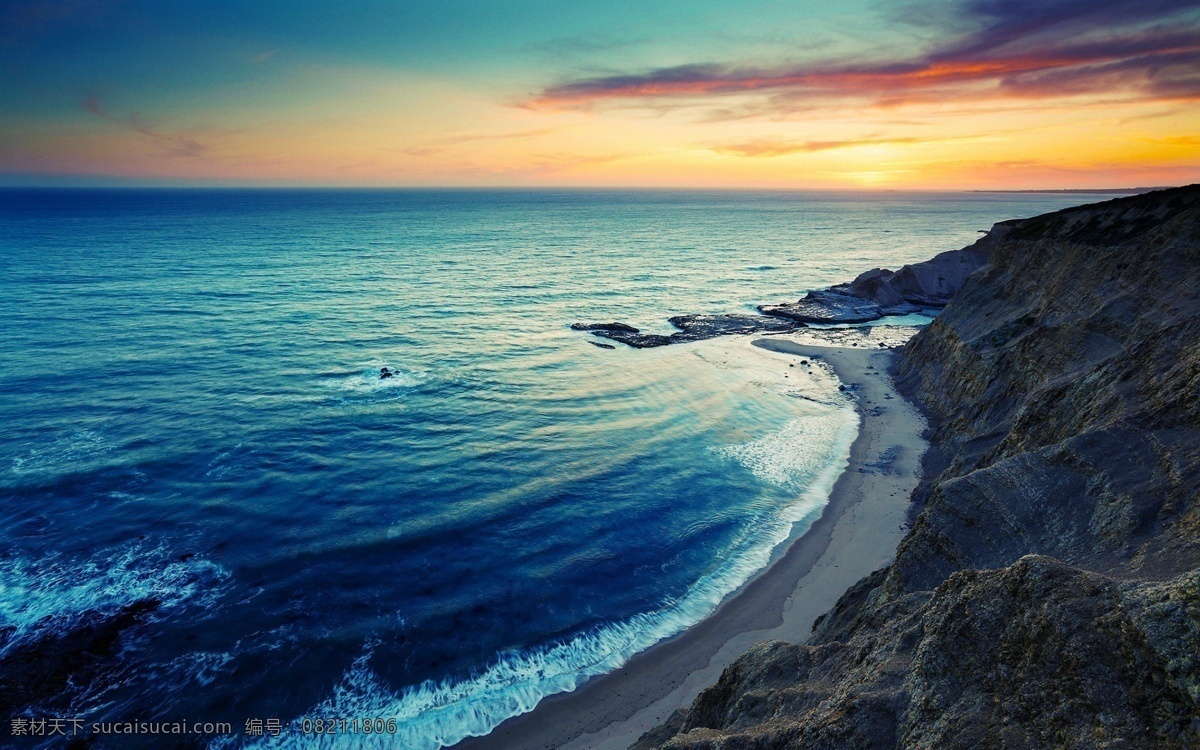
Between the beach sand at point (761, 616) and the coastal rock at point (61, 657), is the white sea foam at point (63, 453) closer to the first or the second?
the coastal rock at point (61, 657)

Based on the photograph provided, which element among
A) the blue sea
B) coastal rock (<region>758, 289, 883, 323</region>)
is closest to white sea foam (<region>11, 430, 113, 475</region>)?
the blue sea

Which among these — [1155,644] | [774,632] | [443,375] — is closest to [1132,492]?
[1155,644]

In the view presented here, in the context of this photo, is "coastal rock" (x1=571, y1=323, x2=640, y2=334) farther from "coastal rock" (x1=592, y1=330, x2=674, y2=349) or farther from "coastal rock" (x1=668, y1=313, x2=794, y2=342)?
"coastal rock" (x1=668, y1=313, x2=794, y2=342)

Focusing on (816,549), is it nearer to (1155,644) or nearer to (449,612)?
(449,612)

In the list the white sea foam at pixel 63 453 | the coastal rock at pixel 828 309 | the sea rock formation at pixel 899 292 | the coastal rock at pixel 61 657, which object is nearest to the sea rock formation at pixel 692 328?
the coastal rock at pixel 828 309

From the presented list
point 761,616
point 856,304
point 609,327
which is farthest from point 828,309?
point 761,616

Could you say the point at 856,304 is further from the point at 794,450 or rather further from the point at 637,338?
the point at 794,450
